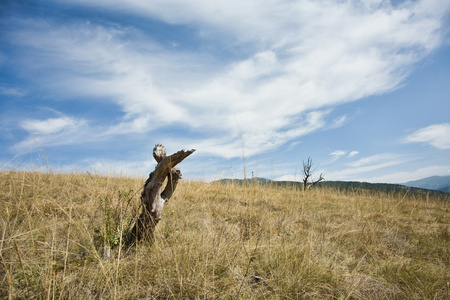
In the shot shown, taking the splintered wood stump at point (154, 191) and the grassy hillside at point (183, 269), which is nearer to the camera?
the grassy hillside at point (183, 269)

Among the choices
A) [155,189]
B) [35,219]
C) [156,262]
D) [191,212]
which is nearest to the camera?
[156,262]

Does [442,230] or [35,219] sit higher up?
[35,219]

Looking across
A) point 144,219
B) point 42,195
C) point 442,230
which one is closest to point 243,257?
point 144,219

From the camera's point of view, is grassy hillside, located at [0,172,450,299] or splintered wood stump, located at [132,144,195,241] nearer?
grassy hillside, located at [0,172,450,299]

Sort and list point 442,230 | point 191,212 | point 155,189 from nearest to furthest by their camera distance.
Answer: point 155,189 < point 191,212 < point 442,230

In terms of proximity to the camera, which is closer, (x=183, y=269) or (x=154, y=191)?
(x=183, y=269)

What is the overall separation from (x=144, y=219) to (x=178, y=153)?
1.06 m

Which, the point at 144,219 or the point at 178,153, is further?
the point at 144,219

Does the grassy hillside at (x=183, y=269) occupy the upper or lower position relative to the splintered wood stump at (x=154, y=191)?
lower

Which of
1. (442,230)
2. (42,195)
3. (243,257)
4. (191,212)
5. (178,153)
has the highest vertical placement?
(178,153)

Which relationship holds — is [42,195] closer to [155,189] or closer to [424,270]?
[155,189]

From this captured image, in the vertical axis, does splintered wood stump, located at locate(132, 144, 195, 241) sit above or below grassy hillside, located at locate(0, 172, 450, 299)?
above

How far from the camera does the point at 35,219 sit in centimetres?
353

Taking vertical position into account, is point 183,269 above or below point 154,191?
below
